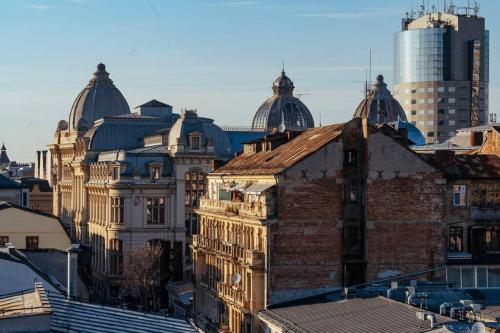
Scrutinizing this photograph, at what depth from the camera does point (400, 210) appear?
67.8 meters

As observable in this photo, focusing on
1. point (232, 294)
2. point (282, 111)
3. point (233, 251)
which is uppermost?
point (282, 111)

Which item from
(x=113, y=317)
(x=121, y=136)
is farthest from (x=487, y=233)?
(x=121, y=136)

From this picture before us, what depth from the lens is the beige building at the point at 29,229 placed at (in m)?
87.5

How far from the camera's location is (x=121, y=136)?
141 metres

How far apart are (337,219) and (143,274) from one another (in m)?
42.5

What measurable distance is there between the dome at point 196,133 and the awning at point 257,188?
50.0m

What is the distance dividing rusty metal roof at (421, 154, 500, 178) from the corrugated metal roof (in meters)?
13.3

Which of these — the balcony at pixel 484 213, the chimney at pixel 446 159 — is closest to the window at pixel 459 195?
the balcony at pixel 484 213

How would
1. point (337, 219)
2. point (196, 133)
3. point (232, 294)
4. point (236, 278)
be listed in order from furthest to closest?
point (196, 133)
point (232, 294)
point (236, 278)
point (337, 219)

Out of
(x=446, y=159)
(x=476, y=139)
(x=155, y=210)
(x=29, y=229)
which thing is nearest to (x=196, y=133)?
(x=155, y=210)

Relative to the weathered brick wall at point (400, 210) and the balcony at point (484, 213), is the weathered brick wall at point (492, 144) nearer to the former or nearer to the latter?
the balcony at point (484, 213)

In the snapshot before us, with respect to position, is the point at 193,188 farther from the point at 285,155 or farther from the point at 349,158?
the point at 349,158

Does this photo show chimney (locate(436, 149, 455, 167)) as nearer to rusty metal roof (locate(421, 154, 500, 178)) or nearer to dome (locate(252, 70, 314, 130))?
rusty metal roof (locate(421, 154, 500, 178))

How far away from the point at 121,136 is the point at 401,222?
7648 centimetres
